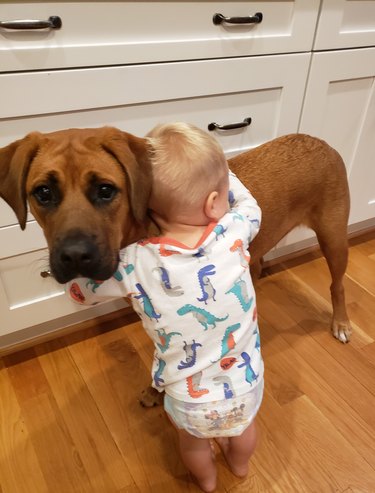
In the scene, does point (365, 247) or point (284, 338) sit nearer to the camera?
point (284, 338)

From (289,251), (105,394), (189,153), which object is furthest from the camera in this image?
(289,251)

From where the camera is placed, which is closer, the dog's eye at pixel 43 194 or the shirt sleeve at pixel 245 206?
the dog's eye at pixel 43 194

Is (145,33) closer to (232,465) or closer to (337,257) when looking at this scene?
(337,257)

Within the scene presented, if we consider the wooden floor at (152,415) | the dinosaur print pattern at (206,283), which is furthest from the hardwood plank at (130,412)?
the dinosaur print pattern at (206,283)

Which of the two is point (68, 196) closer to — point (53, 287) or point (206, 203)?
point (206, 203)

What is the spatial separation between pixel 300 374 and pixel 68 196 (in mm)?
1119

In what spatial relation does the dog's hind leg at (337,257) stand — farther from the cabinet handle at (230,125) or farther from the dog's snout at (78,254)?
the dog's snout at (78,254)

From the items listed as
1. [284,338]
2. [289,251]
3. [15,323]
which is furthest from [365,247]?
[15,323]

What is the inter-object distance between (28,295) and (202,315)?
2.84 feet

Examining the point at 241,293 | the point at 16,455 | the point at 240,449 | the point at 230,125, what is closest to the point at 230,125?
the point at 230,125

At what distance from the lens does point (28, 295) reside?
1513 millimetres

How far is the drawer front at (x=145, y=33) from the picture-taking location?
3.53 ft

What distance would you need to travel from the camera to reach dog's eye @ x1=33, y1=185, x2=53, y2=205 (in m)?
0.88

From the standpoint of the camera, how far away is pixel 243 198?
107 centimetres
